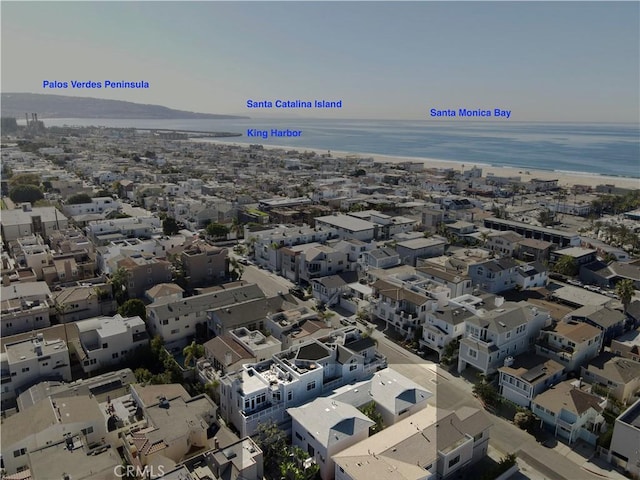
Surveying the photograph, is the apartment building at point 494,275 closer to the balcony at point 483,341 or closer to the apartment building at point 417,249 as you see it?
the apartment building at point 417,249

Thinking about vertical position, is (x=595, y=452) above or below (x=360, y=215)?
below

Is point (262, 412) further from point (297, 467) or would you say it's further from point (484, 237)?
point (484, 237)

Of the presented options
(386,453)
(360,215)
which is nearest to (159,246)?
(360,215)

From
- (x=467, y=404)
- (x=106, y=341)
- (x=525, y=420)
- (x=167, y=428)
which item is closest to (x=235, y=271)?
(x=106, y=341)

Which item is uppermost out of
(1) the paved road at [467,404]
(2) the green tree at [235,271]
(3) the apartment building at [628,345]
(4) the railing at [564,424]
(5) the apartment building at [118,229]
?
(5) the apartment building at [118,229]

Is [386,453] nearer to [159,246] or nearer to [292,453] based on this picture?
[292,453]

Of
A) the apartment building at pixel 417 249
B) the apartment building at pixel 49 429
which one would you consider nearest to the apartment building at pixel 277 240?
the apartment building at pixel 417 249
